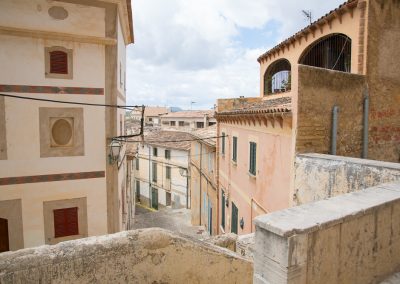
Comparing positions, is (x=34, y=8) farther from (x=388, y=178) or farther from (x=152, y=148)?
(x=152, y=148)

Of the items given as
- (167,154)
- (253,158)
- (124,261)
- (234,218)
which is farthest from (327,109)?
(167,154)

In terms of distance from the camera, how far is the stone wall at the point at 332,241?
247 centimetres

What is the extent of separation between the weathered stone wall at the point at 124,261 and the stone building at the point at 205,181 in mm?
11691

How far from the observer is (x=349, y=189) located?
6.08 m

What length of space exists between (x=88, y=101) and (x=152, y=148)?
26.3 m

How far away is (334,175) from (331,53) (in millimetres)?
6343

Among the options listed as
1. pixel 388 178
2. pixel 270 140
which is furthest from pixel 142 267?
pixel 270 140

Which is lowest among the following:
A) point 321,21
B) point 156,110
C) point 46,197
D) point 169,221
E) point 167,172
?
point 169,221

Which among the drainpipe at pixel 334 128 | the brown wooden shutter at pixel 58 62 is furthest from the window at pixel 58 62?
the drainpipe at pixel 334 128

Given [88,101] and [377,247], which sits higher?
[88,101]

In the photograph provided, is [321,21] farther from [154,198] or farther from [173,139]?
[154,198]

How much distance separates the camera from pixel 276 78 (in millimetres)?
16031

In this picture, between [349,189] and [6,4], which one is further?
[6,4]

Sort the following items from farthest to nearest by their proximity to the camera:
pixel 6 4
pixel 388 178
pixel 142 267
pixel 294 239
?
pixel 6 4
pixel 388 178
pixel 142 267
pixel 294 239
